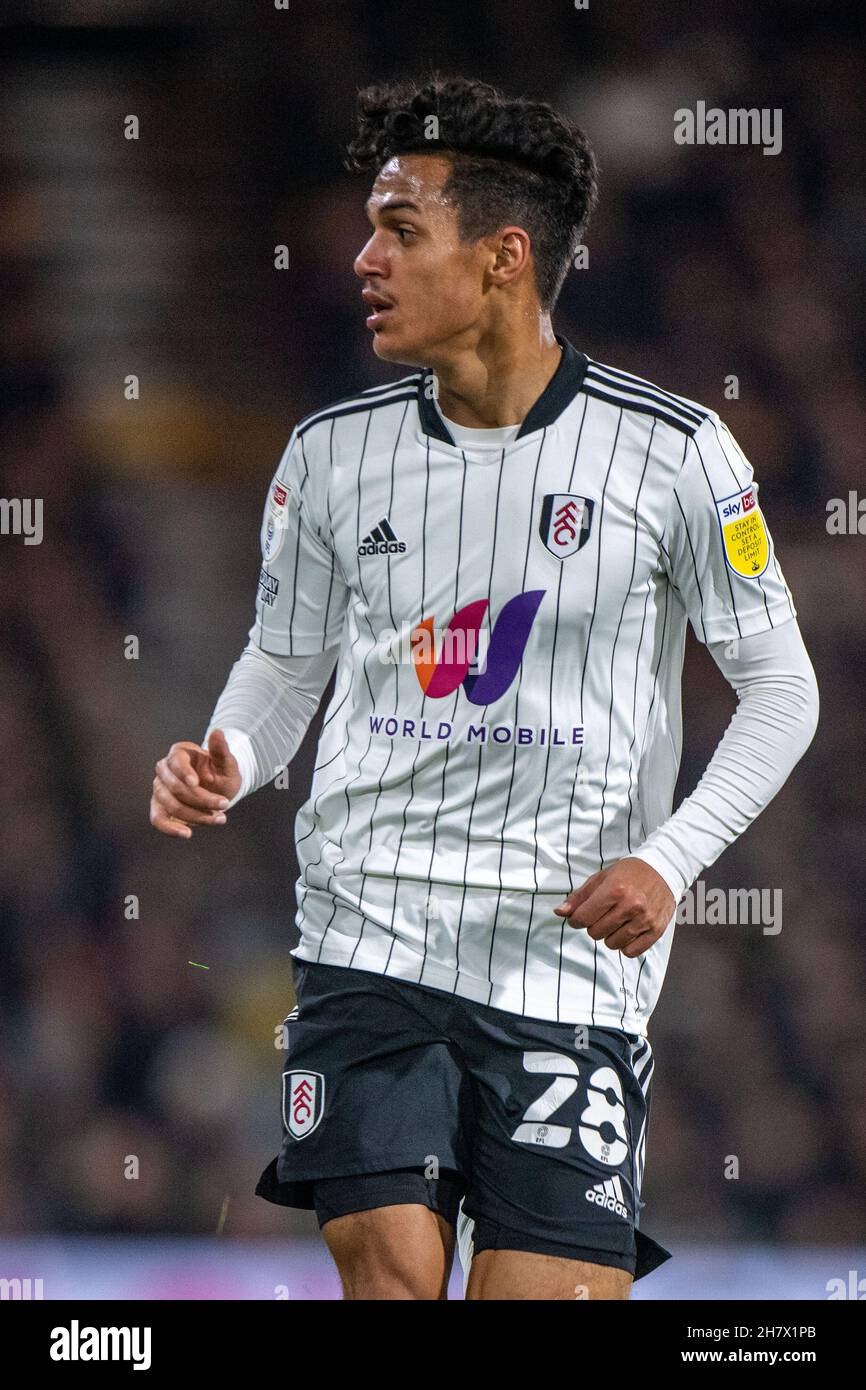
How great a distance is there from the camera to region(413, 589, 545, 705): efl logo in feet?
6.45

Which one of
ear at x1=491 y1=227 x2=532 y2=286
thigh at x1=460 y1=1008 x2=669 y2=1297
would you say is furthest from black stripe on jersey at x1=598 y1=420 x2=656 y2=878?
ear at x1=491 y1=227 x2=532 y2=286

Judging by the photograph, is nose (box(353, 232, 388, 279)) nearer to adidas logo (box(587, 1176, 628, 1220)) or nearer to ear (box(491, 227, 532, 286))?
ear (box(491, 227, 532, 286))

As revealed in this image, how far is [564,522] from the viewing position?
200 centimetres

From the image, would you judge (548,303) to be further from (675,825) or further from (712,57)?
(712,57)

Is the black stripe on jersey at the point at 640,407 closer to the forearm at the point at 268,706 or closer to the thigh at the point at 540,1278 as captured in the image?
the forearm at the point at 268,706

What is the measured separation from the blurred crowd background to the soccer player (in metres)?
1.46

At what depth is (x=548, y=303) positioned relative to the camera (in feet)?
7.02

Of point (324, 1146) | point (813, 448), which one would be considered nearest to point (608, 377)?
point (324, 1146)

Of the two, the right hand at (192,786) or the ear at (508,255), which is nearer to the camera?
the right hand at (192,786)

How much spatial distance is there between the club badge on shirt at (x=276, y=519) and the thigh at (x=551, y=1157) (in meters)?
0.64

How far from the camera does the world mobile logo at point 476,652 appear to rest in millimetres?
1966
